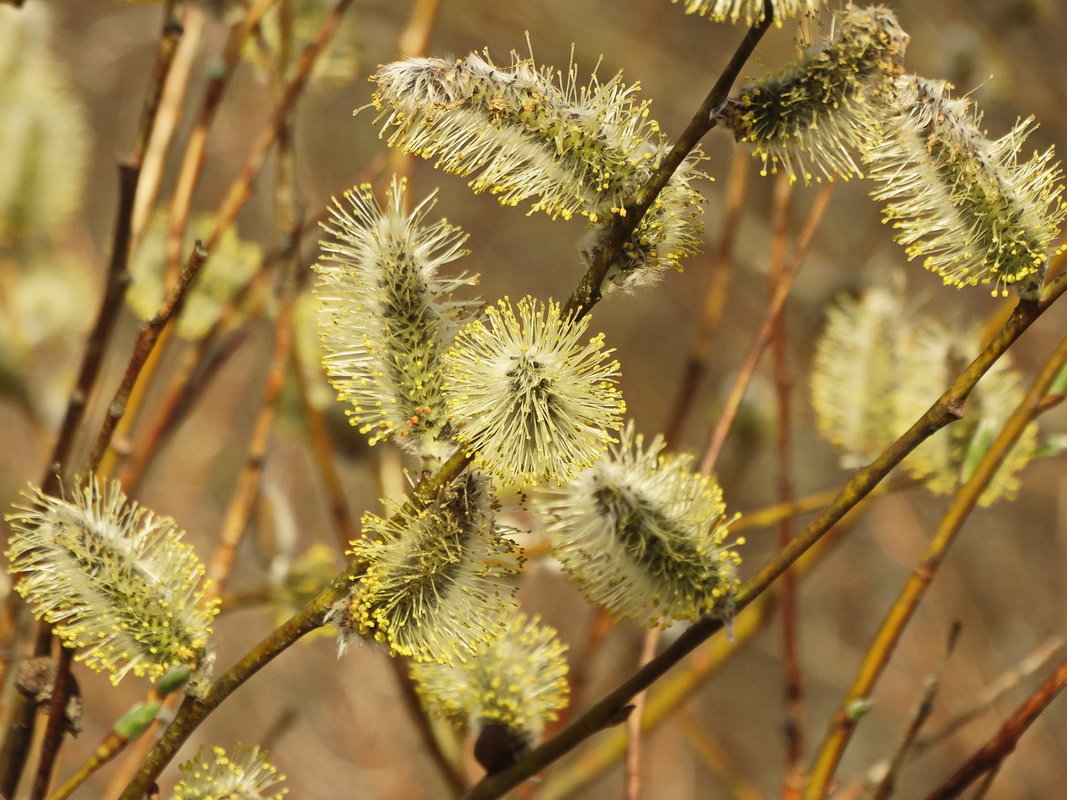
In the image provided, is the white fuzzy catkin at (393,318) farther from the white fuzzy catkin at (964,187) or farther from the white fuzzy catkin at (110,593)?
the white fuzzy catkin at (964,187)

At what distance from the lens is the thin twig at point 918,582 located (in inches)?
36.1

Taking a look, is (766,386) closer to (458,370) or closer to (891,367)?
(891,367)

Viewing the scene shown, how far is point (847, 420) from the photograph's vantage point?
4.33ft

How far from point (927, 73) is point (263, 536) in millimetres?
2380

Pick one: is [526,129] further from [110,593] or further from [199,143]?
[199,143]

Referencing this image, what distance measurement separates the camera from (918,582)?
0.94 m

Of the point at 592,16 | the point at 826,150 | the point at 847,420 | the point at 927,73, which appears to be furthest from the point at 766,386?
the point at 592,16

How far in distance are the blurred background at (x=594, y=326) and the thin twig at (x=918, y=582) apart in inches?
5.7

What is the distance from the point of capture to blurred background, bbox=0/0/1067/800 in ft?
5.11

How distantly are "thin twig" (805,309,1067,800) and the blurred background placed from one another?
0.14 metres

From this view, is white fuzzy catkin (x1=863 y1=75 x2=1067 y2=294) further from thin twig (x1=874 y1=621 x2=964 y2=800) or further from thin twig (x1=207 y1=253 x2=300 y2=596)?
thin twig (x1=207 y1=253 x2=300 y2=596)

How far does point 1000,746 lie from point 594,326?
454 cm

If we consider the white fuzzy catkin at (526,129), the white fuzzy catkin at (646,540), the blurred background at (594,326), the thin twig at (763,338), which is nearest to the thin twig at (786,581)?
the thin twig at (763,338)

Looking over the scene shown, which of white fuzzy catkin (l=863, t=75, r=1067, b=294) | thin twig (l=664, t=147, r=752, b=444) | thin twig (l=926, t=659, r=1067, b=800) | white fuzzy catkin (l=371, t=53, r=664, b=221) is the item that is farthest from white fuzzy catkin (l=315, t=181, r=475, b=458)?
thin twig (l=664, t=147, r=752, b=444)
